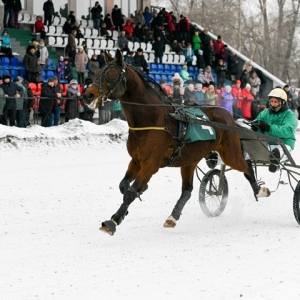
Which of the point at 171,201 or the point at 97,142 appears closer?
the point at 171,201

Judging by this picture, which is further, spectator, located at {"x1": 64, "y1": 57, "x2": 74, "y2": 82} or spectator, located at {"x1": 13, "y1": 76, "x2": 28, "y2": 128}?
spectator, located at {"x1": 64, "y1": 57, "x2": 74, "y2": 82}

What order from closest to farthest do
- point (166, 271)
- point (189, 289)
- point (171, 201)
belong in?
point (189, 289) < point (166, 271) < point (171, 201)

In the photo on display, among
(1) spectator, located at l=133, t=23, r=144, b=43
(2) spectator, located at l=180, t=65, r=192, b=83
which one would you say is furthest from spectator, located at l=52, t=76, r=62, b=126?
(1) spectator, located at l=133, t=23, r=144, b=43

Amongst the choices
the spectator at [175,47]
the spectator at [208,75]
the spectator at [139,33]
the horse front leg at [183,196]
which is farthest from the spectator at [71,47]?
the horse front leg at [183,196]

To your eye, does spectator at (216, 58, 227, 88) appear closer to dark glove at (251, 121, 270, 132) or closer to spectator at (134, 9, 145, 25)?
spectator at (134, 9, 145, 25)

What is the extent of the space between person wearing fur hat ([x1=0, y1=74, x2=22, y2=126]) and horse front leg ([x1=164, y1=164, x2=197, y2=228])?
7.97 meters

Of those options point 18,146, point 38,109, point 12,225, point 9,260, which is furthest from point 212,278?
point 38,109

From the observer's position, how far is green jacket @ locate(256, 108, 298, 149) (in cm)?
994

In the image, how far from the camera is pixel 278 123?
10.1m

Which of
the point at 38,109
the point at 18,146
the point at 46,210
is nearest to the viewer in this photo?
the point at 46,210

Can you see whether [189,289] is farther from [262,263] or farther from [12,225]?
[12,225]

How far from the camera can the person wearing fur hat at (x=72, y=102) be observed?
58.9 ft

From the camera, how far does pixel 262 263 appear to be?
7.09m

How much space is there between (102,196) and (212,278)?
516cm
